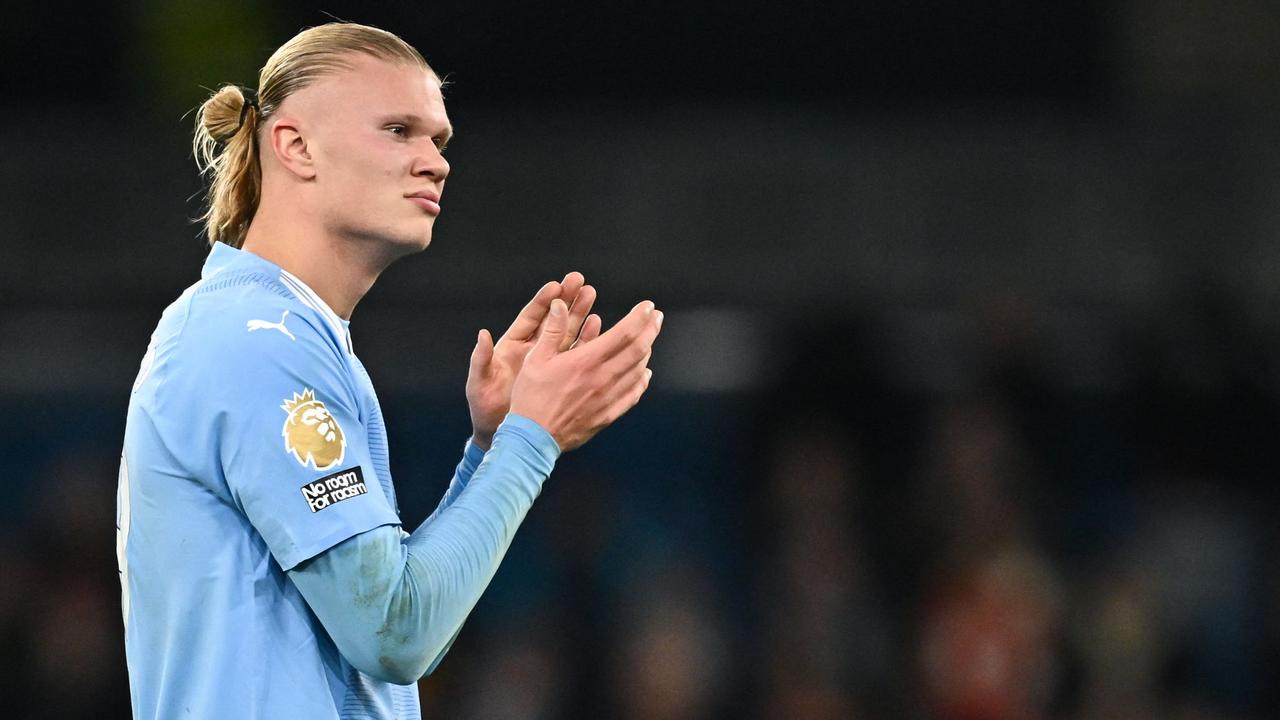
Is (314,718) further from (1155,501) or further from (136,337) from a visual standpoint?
(136,337)

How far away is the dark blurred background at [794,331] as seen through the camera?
7078 mm

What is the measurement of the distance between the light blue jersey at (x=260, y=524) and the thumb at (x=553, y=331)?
22cm

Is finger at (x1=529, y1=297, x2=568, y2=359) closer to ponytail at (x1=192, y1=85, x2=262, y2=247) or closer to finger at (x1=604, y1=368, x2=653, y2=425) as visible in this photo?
finger at (x1=604, y1=368, x2=653, y2=425)

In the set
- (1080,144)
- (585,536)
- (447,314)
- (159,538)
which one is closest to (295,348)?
(159,538)

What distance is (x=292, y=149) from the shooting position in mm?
2381

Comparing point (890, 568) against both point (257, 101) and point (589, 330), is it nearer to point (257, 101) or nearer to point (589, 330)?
point (589, 330)

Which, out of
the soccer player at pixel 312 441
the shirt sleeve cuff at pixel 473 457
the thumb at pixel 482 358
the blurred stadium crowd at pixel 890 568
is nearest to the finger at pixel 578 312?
the soccer player at pixel 312 441

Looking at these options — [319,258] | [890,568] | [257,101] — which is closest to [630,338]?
[319,258]

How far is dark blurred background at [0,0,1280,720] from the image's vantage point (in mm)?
7078

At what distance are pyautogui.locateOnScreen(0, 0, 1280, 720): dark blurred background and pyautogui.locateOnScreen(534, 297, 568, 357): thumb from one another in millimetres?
4601

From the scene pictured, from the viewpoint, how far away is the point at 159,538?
2129mm

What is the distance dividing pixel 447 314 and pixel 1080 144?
398cm

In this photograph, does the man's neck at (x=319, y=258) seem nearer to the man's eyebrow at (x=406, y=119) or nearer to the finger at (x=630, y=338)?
the man's eyebrow at (x=406, y=119)

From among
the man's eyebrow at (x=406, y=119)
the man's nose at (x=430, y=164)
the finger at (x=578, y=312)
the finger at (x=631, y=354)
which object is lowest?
the finger at (x=631, y=354)
